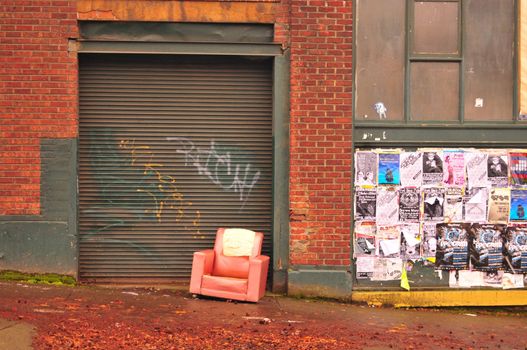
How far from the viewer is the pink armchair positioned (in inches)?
384

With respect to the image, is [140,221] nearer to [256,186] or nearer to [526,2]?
[256,186]

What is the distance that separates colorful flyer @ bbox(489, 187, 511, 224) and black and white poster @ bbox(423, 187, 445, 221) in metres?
0.73

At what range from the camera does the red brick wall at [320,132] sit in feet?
34.1

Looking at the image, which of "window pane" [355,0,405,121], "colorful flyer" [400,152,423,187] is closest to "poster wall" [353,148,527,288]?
"colorful flyer" [400,152,423,187]

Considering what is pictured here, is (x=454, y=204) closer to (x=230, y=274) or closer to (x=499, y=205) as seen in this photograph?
(x=499, y=205)

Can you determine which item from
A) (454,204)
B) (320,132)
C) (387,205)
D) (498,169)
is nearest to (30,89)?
(320,132)

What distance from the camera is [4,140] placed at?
10.3 meters

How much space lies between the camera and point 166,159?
35.4 ft

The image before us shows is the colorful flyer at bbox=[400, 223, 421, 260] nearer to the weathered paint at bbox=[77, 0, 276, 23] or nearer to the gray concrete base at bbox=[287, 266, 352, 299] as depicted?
the gray concrete base at bbox=[287, 266, 352, 299]

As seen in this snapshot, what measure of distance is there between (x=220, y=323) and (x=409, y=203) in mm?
3548

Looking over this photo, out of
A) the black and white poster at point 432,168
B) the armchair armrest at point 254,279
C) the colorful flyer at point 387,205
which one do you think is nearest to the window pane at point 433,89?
the black and white poster at point 432,168

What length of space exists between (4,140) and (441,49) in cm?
634

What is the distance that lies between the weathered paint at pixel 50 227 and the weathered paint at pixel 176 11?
188 centimetres

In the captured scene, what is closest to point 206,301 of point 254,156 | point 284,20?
point 254,156
